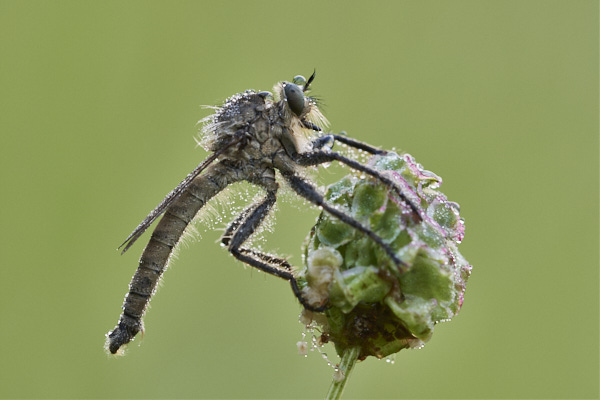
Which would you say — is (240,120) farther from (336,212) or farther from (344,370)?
(344,370)

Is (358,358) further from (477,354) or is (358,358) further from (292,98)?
(477,354)

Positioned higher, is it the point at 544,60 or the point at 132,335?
the point at 544,60

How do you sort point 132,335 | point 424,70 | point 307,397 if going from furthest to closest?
point 424,70
point 307,397
point 132,335

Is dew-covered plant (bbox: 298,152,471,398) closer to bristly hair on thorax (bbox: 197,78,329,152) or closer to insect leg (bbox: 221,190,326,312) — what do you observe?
insect leg (bbox: 221,190,326,312)

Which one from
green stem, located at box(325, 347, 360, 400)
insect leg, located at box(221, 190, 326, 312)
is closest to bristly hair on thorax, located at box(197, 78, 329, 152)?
insect leg, located at box(221, 190, 326, 312)

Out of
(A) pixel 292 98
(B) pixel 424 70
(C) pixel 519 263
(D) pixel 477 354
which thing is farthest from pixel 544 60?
(A) pixel 292 98

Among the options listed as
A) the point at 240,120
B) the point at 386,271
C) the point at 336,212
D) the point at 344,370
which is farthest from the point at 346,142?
the point at 344,370
